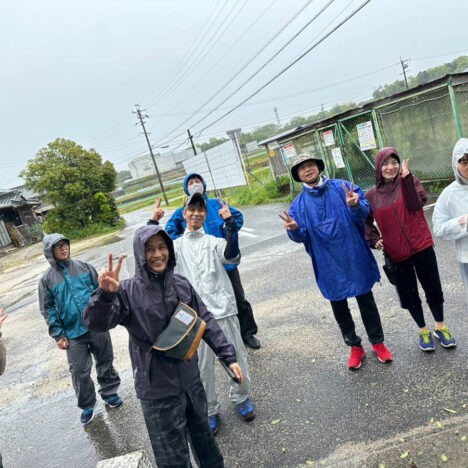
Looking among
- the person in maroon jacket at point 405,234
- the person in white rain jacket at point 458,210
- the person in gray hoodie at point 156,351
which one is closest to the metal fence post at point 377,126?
the person in maroon jacket at point 405,234

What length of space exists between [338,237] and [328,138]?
908cm

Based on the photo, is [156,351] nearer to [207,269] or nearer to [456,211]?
[207,269]

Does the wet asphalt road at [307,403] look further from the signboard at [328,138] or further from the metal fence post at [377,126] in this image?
the signboard at [328,138]

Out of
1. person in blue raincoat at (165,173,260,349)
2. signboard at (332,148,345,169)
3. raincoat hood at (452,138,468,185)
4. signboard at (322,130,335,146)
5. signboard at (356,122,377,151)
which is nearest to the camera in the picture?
raincoat hood at (452,138,468,185)

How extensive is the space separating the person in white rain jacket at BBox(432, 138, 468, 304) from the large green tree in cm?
2867

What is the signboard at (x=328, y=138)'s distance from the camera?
11380mm

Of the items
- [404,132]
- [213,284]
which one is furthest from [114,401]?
[404,132]

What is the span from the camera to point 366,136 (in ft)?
32.7

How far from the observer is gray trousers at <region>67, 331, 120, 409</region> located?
3.53 m

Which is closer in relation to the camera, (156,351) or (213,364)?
(156,351)

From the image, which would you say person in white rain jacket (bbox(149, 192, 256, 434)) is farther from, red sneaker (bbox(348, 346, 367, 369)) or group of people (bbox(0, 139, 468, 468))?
red sneaker (bbox(348, 346, 367, 369))

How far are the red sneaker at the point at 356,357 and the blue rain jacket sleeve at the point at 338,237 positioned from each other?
551 millimetres

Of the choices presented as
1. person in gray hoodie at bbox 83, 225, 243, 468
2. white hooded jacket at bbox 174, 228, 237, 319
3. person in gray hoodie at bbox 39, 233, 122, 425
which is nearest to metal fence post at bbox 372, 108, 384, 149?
white hooded jacket at bbox 174, 228, 237, 319

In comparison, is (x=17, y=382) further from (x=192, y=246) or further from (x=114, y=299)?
(x=114, y=299)
